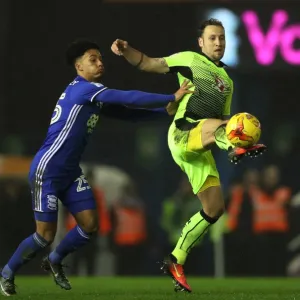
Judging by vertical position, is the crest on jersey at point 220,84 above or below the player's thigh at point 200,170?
above

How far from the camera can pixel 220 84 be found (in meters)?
12.0

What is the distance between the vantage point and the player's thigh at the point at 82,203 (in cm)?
1177

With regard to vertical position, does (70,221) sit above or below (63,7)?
below

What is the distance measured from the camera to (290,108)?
21953 mm

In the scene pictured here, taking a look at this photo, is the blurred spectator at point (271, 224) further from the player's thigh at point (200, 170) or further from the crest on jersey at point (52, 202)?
the crest on jersey at point (52, 202)

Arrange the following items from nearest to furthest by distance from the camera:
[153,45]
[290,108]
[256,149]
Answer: [256,149] < [153,45] < [290,108]

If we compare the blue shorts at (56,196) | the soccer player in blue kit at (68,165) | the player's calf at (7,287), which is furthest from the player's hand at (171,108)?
the player's calf at (7,287)

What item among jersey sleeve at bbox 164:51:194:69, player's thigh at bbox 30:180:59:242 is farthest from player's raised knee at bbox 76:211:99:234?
jersey sleeve at bbox 164:51:194:69

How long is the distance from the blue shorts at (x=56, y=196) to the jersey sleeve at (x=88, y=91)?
2.35 ft

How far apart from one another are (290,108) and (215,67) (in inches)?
396

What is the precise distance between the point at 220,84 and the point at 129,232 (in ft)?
26.1

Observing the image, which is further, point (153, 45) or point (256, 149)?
point (153, 45)

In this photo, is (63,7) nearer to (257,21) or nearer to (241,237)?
(257,21)

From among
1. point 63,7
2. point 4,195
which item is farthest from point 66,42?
point 4,195
